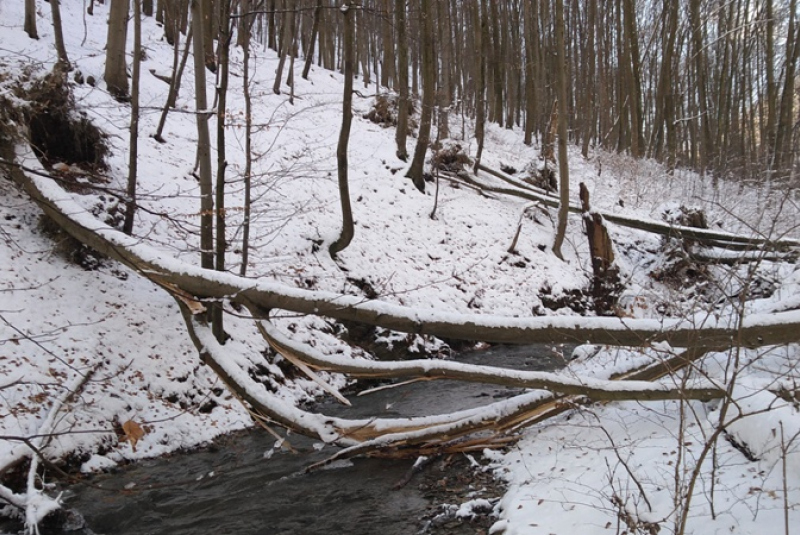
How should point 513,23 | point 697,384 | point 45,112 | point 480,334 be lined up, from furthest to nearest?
point 513,23 → point 45,112 → point 480,334 → point 697,384

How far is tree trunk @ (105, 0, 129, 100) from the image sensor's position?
10.5 metres

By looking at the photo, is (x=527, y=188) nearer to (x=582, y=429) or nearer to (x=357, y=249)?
(x=357, y=249)

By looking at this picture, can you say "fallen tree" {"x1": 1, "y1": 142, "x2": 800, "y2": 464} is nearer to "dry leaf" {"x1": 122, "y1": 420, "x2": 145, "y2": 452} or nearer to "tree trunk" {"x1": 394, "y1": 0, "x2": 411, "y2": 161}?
"dry leaf" {"x1": 122, "y1": 420, "x2": 145, "y2": 452}

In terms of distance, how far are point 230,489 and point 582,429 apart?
3.60 m

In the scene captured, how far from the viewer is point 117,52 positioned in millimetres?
11281

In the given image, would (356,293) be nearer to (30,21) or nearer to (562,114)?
(562,114)

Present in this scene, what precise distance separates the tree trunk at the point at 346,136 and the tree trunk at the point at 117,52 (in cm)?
465

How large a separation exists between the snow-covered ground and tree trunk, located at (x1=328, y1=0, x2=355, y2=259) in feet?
1.16

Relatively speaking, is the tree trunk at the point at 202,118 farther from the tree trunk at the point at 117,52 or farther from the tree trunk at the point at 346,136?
the tree trunk at the point at 117,52

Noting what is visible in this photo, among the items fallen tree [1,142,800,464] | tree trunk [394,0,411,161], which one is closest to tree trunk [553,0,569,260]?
tree trunk [394,0,411,161]

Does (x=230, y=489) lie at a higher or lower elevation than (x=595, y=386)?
lower

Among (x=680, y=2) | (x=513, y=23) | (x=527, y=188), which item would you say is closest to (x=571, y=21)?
(x=513, y=23)

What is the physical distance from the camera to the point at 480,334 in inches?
186

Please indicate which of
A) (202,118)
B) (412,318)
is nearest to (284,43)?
(202,118)
